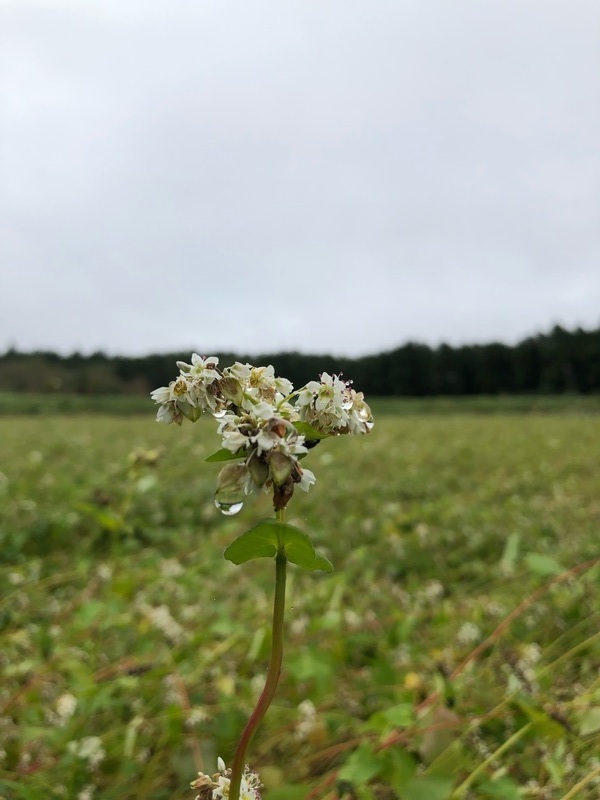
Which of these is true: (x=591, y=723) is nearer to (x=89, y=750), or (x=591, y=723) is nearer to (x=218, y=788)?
(x=218, y=788)

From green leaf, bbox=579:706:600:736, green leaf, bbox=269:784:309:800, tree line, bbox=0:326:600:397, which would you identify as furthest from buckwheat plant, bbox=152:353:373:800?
tree line, bbox=0:326:600:397

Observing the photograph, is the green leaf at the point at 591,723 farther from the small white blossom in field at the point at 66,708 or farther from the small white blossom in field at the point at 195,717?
the small white blossom in field at the point at 66,708

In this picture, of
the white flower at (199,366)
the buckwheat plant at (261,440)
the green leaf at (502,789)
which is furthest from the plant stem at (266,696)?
the green leaf at (502,789)

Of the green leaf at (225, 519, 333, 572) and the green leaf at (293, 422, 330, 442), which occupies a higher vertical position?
the green leaf at (293, 422, 330, 442)

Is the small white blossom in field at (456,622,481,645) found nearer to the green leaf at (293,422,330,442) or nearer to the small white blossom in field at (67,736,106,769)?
the small white blossom in field at (67,736,106,769)

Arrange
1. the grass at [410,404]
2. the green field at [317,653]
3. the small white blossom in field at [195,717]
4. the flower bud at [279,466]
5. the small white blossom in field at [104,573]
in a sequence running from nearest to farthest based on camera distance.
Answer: the flower bud at [279,466] → the green field at [317,653] → the small white blossom in field at [195,717] → the small white blossom in field at [104,573] → the grass at [410,404]

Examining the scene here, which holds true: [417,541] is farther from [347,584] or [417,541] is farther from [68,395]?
[68,395]

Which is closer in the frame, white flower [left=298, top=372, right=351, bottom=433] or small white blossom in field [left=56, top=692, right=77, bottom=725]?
white flower [left=298, top=372, right=351, bottom=433]
